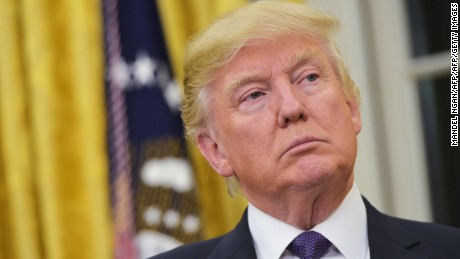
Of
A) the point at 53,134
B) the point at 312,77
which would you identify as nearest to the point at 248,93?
the point at 312,77

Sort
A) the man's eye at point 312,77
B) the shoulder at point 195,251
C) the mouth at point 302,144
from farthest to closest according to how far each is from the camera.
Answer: the shoulder at point 195,251
the man's eye at point 312,77
the mouth at point 302,144

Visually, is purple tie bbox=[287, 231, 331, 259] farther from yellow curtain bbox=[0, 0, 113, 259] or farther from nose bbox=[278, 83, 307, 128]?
yellow curtain bbox=[0, 0, 113, 259]

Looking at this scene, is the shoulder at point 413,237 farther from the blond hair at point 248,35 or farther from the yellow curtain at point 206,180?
the yellow curtain at point 206,180

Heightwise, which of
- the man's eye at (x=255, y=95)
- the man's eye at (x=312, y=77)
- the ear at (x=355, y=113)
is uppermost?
the man's eye at (x=312, y=77)

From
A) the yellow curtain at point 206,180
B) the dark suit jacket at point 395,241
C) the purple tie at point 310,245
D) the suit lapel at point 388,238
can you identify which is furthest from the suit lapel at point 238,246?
the yellow curtain at point 206,180

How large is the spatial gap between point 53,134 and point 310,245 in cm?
106

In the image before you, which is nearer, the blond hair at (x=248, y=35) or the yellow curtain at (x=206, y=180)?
the blond hair at (x=248, y=35)

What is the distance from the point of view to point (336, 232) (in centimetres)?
152

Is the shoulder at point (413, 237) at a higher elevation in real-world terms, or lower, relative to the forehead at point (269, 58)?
lower

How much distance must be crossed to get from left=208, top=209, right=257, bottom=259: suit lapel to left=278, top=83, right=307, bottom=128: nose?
0.25m

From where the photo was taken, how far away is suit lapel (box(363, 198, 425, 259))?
1508 mm

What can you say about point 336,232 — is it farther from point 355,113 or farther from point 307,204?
point 355,113

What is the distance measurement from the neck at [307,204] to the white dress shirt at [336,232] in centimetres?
1

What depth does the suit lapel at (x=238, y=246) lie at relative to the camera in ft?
5.23
